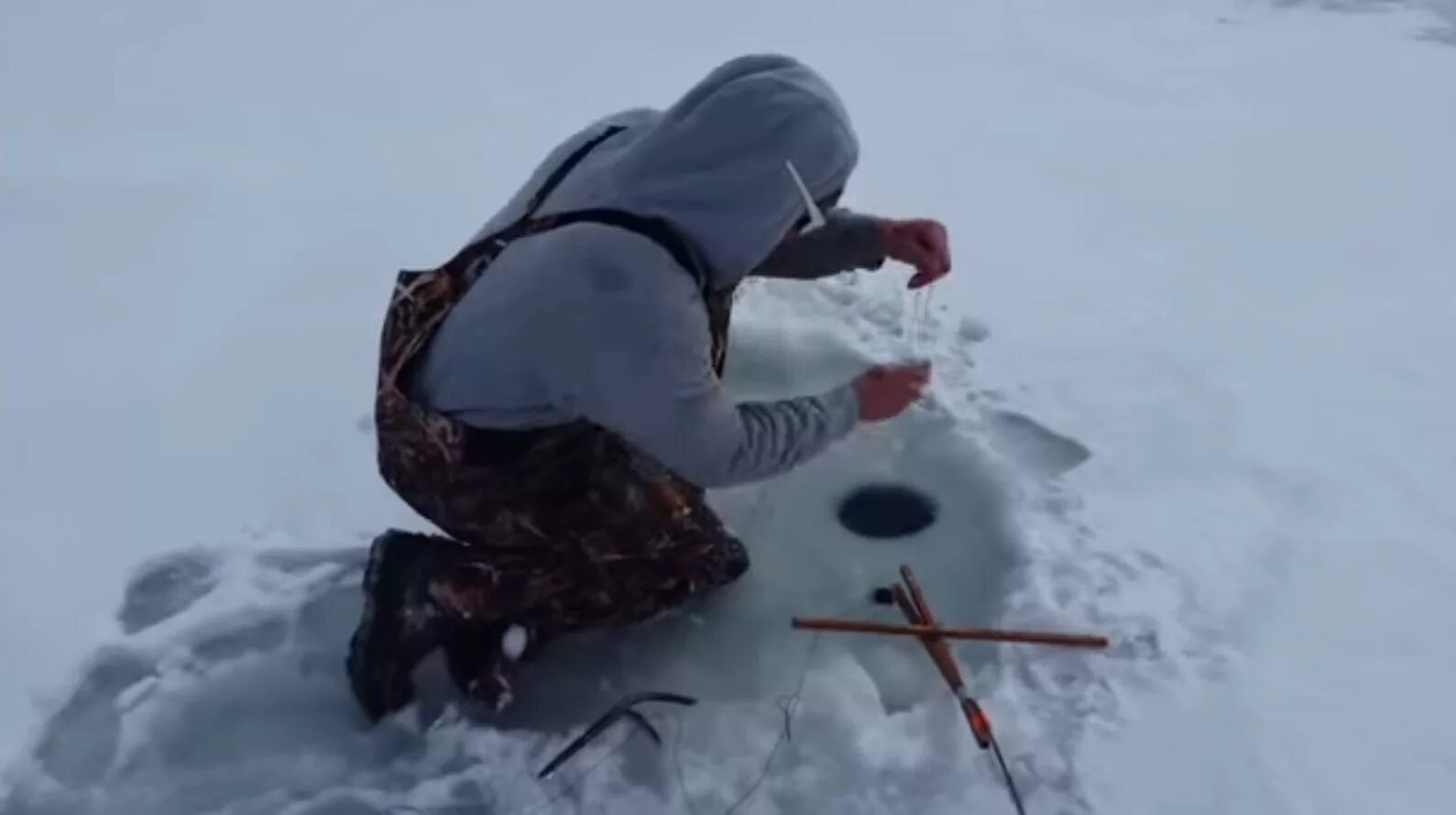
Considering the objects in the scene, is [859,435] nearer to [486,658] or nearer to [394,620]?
[486,658]

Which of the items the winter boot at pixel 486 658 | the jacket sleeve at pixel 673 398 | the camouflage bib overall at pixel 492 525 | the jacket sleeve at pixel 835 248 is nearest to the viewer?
the jacket sleeve at pixel 673 398

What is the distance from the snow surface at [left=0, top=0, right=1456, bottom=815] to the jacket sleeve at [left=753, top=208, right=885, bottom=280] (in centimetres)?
43

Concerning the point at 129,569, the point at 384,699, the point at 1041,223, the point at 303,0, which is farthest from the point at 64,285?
the point at 1041,223

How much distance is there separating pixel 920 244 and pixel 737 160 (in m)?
0.72

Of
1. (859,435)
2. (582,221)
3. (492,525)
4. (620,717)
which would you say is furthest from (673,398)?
(859,435)

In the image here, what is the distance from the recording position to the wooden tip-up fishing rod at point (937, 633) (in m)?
2.39

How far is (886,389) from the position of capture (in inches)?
96.0

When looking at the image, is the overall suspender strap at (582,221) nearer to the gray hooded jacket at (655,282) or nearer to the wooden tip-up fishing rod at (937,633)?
the gray hooded jacket at (655,282)

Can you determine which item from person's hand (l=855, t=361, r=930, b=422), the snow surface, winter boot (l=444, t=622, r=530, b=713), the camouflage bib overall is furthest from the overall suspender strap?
the snow surface

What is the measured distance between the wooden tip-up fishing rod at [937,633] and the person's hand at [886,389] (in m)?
0.34

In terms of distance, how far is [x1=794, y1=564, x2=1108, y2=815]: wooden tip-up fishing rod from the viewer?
2395 mm

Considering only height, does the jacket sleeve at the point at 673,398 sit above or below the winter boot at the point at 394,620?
above

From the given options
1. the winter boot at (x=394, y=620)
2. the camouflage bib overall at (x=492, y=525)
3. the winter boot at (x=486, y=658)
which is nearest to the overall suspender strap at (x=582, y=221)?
the camouflage bib overall at (x=492, y=525)

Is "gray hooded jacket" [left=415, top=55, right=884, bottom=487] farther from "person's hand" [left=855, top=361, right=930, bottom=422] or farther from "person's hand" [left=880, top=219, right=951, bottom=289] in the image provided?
"person's hand" [left=880, top=219, right=951, bottom=289]
